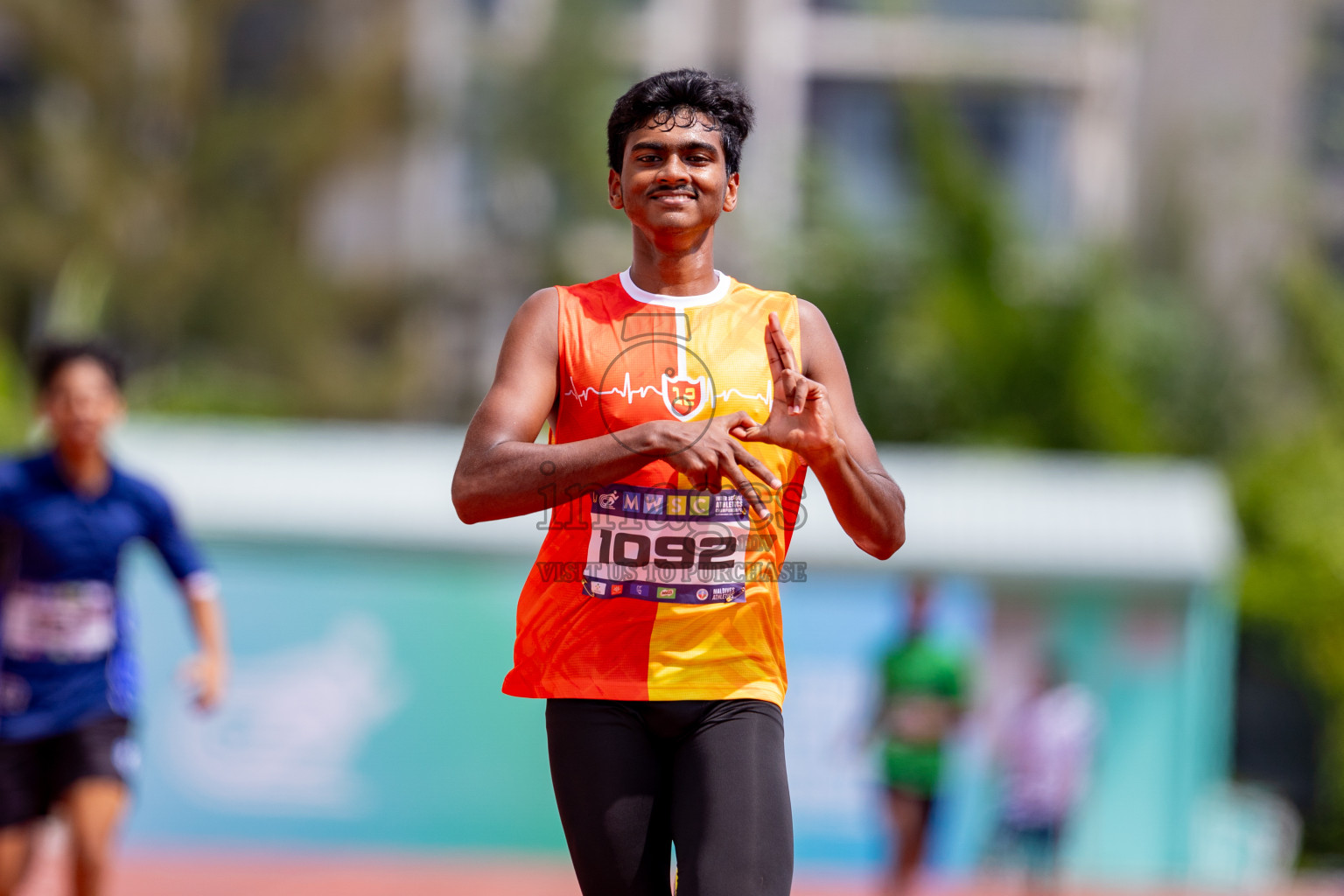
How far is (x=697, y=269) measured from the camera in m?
2.94

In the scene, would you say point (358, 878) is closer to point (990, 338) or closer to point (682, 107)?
point (682, 107)

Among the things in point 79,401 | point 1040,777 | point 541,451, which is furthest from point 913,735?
point 541,451

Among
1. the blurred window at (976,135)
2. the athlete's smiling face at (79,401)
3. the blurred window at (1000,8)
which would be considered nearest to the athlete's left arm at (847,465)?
the athlete's smiling face at (79,401)

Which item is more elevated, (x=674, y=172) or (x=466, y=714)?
(x=674, y=172)

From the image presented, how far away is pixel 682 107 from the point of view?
2.84 m

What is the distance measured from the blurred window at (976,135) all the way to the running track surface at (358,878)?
58.2ft

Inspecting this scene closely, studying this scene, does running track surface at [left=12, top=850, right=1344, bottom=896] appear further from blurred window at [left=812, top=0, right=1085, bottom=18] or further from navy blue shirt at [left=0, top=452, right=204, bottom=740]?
blurred window at [left=812, top=0, right=1085, bottom=18]

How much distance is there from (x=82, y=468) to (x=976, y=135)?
23430 millimetres

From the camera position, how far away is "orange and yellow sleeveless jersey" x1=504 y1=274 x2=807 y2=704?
9.14ft

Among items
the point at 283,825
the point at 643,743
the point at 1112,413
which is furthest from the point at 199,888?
the point at 1112,413

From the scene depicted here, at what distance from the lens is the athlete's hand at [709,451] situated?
2.53 metres

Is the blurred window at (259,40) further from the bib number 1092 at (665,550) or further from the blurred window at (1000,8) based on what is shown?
the bib number 1092 at (665,550)

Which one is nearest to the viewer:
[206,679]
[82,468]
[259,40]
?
[82,468]

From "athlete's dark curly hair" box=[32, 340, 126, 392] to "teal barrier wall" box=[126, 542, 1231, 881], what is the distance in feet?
18.0
